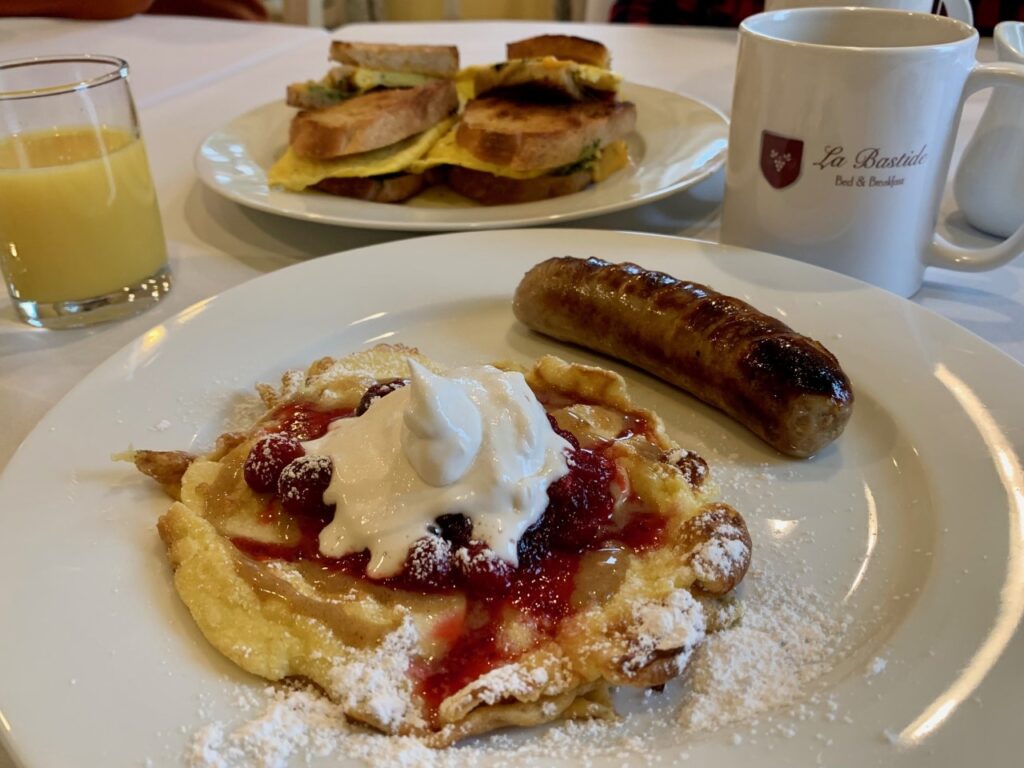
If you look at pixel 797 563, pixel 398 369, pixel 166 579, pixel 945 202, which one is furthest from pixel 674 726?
pixel 945 202

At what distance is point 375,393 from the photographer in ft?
5.26

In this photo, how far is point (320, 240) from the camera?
2.58 metres

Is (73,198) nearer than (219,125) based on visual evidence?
Yes

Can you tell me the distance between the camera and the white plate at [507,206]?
244 centimetres

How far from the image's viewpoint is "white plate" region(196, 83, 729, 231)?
2436 mm

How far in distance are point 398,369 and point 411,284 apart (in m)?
0.37

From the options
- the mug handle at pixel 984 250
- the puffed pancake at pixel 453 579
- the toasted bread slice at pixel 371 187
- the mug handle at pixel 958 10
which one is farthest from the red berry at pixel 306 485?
the mug handle at pixel 958 10

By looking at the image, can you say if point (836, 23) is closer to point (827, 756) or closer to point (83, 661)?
point (827, 756)

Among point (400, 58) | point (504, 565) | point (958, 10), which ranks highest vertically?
point (958, 10)

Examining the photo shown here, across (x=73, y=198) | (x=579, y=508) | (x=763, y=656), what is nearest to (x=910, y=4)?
(x=579, y=508)

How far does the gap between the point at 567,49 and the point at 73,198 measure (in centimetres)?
196

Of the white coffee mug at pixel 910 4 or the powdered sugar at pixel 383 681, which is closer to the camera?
the powdered sugar at pixel 383 681

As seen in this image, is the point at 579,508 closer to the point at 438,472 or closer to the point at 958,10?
the point at 438,472

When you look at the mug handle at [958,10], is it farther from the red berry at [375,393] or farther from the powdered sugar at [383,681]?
the powdered sugar at [383,681]
